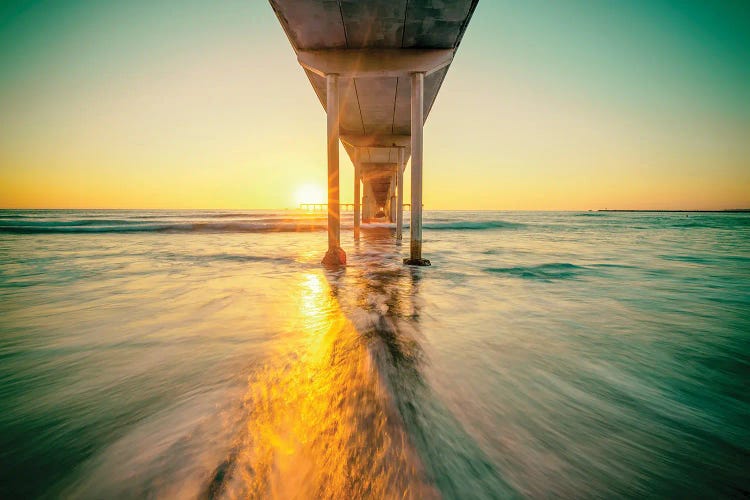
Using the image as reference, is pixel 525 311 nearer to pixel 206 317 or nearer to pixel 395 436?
pixel 395 436

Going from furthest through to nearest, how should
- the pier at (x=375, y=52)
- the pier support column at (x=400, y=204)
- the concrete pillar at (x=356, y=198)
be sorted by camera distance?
the concrete pillar at (x=356, y=198) < the pier support column at (x=400, y=204) < the pier at (x=375, y=52)

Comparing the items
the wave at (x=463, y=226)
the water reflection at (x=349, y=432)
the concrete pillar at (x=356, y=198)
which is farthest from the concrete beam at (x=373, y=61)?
the wave at (x=463, y=226)

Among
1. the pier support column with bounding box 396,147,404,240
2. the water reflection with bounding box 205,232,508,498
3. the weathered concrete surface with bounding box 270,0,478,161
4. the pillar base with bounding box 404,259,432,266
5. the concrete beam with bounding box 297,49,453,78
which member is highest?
the weathered concrete surface with bounding box 270,0,478,161

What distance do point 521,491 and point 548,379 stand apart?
118 centimetres

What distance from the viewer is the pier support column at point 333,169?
6.92 metres

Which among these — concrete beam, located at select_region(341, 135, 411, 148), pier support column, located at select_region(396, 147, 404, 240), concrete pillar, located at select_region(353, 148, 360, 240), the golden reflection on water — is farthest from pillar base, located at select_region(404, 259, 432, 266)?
concrete beam, located at select_region(341, 135, 411, 148)

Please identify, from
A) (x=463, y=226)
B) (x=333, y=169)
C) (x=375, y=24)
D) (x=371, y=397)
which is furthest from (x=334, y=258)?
(x=463, y=226)

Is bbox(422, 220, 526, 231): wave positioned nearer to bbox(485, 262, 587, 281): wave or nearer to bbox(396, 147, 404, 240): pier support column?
bbox(396, 147, 404, 240): pier support column

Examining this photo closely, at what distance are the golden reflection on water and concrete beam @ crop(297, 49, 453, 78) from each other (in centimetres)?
662

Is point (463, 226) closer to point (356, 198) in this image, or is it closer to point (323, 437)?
point (356, 198)

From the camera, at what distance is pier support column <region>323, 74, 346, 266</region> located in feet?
22.7

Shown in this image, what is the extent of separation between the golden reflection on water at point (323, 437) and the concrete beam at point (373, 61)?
6617mm

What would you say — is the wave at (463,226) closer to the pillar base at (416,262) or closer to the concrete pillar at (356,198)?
the concrete pillar at (356,198)

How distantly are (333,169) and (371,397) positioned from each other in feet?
20.5
